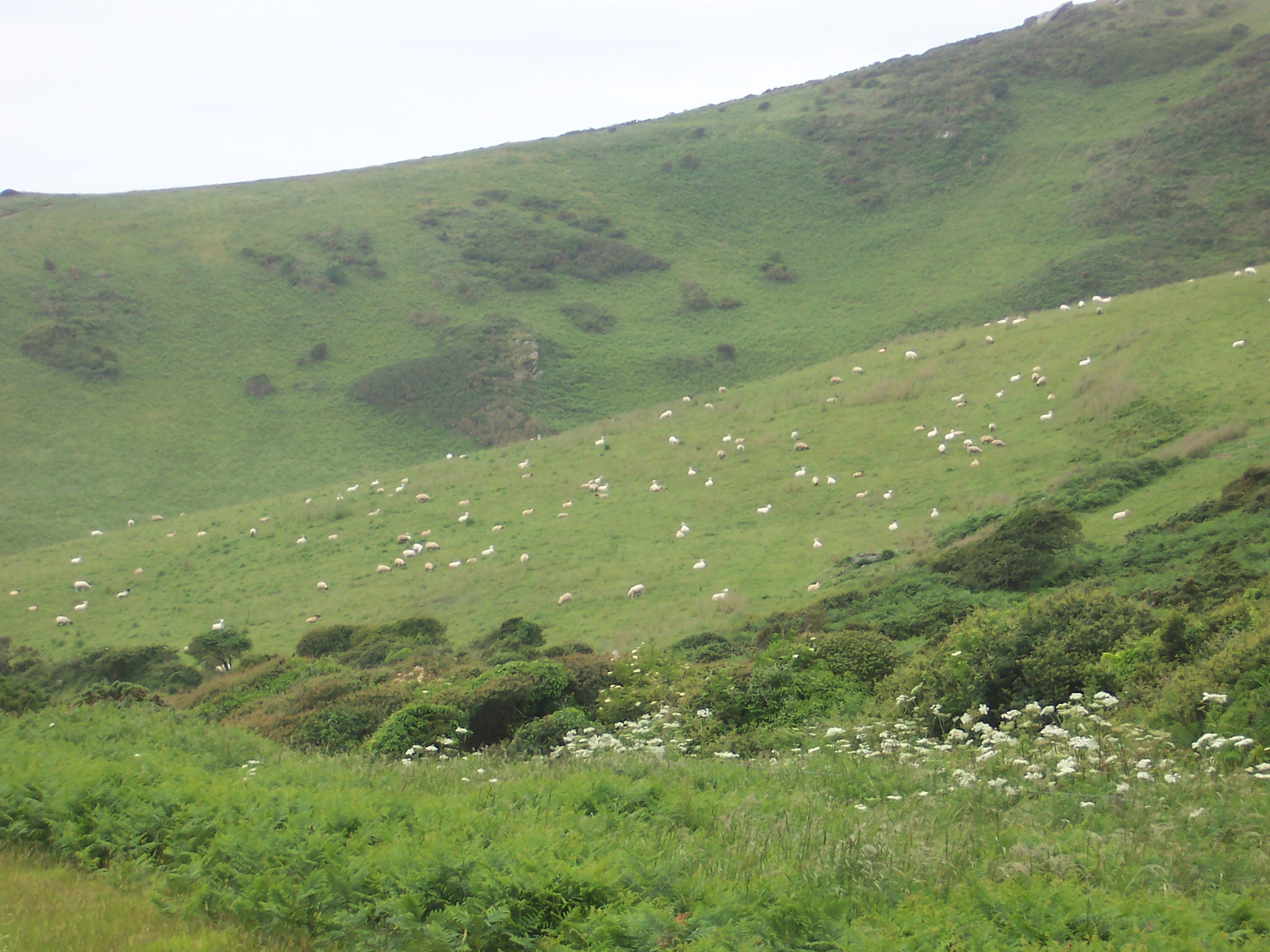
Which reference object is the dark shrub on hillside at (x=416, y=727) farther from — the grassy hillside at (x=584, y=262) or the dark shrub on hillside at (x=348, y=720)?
the grassy hillside at (x=584, y=262)

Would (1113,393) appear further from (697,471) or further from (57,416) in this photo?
(57,416)

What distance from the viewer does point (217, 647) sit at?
29984mm

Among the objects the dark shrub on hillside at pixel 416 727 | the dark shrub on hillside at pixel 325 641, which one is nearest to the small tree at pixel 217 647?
the dark shrub on hillside at pixel 325 641

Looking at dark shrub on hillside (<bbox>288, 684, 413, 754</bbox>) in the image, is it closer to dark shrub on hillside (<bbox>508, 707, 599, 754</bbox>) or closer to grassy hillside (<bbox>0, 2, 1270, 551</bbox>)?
dark shrub on hillside (<bbox>508, 707, 599, 754</bbox>)

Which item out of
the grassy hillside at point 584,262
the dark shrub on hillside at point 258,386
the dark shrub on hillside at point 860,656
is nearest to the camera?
the dark shrub on hillside at point 860,656

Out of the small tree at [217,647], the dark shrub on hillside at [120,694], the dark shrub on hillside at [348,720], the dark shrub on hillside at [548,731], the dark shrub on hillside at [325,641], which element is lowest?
the dark shrub on hillside at [325,641]

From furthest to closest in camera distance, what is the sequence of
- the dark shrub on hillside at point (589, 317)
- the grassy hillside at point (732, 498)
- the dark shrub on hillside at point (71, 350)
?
the dark shrub on hillside at point (589, 317) < the dark shrub on hillside at point (71, 350) < the grassy hillside at point (732, 498)

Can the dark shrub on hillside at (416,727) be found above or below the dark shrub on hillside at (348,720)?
above

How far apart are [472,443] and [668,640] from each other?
4541cm

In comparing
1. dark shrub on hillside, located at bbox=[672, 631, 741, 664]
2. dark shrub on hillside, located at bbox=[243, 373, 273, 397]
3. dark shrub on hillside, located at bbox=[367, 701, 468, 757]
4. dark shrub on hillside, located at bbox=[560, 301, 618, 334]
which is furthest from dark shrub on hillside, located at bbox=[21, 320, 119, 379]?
dark shrub on hillside, located at bbox=[367, 701, 468, 757]

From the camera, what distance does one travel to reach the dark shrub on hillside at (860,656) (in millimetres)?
15727

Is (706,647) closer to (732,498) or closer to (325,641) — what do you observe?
(325,641)

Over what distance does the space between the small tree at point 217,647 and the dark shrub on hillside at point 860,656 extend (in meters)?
20.6

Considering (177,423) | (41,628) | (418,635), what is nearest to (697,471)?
(418,635)
